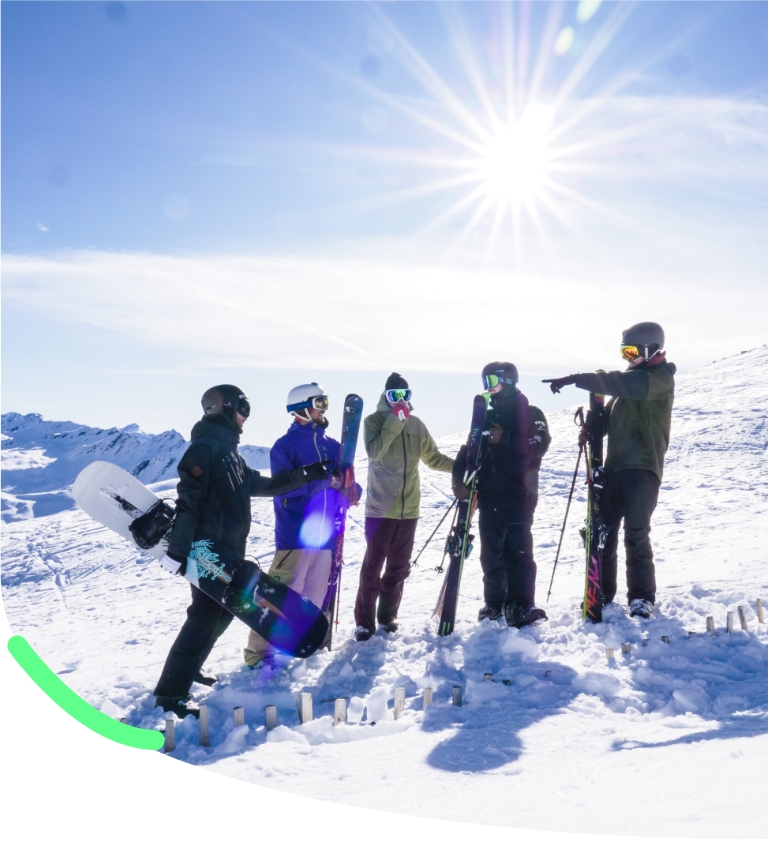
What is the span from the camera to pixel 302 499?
4.60 meters

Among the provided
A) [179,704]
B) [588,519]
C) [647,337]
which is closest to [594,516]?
[588,519]

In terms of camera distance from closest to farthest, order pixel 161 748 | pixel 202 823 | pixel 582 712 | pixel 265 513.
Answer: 1. pixel 202 823
2. pixel 161 748
3. pixel 582 712
4. pixel 265 513

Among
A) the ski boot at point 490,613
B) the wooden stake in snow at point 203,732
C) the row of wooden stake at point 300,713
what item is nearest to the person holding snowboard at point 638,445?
the ski boot at point 490,613

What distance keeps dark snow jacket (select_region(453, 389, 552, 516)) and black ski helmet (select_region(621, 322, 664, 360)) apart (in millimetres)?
796

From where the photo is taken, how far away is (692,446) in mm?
11922

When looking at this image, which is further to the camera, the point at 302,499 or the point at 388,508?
the point at 388,508

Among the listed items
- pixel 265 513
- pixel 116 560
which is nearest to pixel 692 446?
pixel 265 513

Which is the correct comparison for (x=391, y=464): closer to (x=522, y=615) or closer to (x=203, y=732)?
(x=522, y=615)

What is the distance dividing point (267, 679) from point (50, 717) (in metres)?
1.14

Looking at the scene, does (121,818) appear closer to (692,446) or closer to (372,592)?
(372,592)

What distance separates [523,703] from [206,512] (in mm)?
1900

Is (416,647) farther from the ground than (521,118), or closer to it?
closer to it

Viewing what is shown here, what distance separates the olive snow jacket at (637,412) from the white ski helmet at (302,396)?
5.63ft

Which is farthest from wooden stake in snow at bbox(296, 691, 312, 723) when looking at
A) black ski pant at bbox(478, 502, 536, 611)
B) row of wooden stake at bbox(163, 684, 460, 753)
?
black ski pant at bbox(478, 502, 536, 611)
